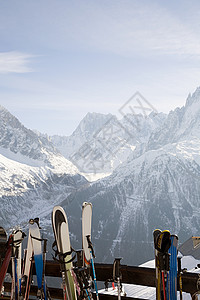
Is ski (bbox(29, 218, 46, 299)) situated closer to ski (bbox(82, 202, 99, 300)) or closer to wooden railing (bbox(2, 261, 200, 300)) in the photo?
wooden railing (bbox(2, 261, 200, 300))

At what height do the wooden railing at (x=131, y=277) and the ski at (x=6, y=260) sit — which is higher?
the ski at (x=6, y=260)

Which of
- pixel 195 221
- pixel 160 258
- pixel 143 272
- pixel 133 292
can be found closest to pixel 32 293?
pixel 143 272

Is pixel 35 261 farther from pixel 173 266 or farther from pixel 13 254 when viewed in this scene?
pixel 173 266

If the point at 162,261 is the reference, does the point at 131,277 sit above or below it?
below

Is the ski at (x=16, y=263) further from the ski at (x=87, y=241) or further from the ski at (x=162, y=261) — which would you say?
the ski at (x=162, y=261)

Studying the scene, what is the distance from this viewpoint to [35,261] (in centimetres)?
295

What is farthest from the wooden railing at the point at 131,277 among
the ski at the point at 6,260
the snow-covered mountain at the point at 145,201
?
the snow-covered mountain at the point at 145,201

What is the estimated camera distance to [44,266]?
2.89 m

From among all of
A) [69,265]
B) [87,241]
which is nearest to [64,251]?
[69,265]

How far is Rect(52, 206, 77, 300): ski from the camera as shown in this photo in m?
2.66

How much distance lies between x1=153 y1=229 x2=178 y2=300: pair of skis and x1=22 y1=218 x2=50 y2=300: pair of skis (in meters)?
0.89

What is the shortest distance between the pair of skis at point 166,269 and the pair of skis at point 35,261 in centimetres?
89

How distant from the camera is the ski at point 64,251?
8.74 ft

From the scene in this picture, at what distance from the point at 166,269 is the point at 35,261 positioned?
105 centimetres
